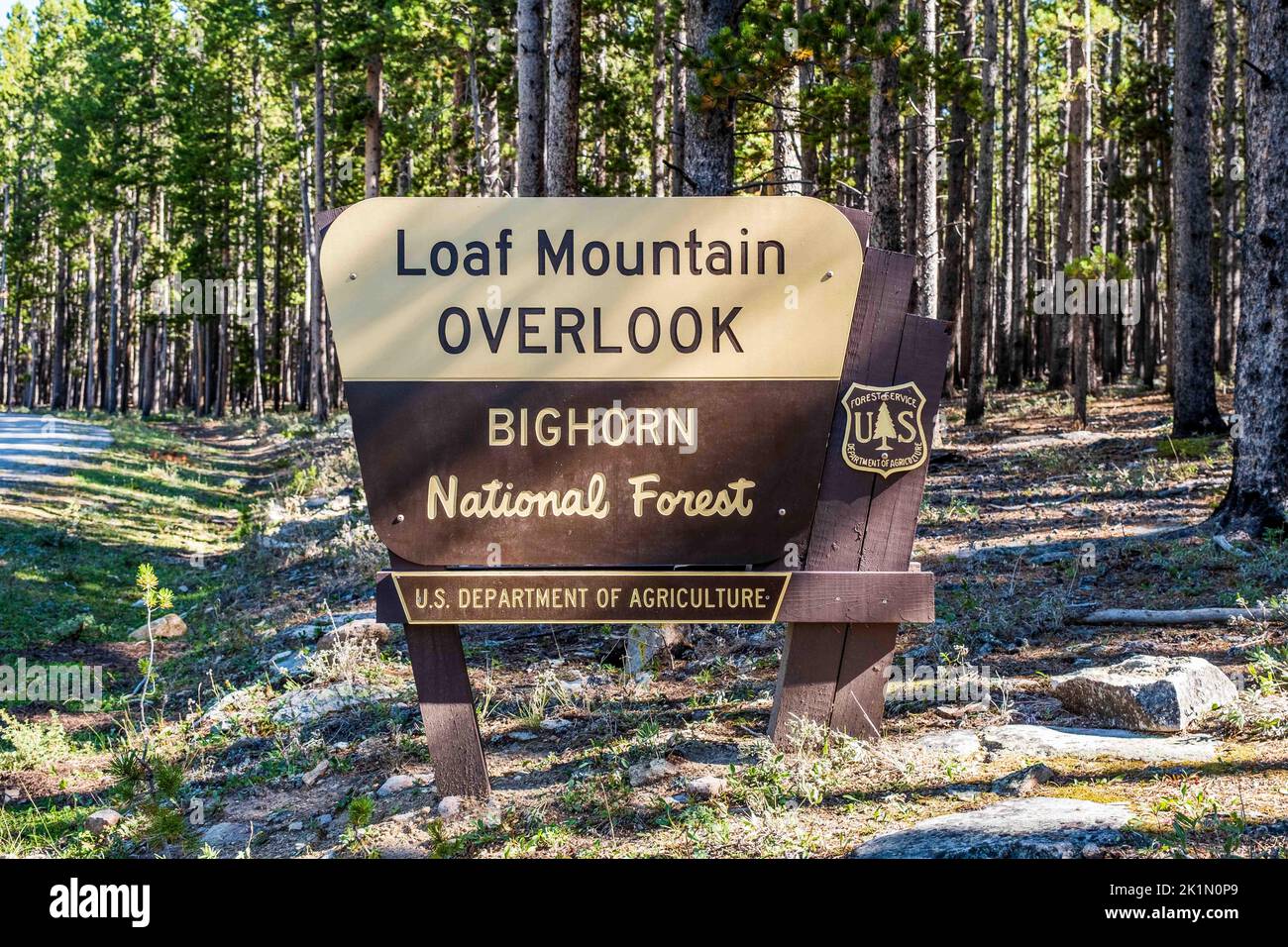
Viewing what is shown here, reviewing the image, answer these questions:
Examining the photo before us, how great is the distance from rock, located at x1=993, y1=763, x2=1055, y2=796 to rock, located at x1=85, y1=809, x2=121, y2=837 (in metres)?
4.19

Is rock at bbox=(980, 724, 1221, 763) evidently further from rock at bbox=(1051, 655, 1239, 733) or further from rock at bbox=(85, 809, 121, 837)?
rock at bbox=(85, 809, 121, 837)

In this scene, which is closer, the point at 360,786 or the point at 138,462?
the point at 360,786

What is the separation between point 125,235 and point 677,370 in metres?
52.1

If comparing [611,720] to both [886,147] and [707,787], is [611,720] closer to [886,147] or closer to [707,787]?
[707,787]

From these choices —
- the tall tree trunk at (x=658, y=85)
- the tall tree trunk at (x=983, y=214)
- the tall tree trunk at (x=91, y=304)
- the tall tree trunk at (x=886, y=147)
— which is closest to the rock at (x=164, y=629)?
the tall tree trunk at (x=886, y=147)

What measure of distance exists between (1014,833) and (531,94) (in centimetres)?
971

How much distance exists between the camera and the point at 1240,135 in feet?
122

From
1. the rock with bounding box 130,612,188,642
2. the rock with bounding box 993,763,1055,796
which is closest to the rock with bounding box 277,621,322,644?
the rock with bounding box 130,612,188,642

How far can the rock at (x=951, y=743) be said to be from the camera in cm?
511

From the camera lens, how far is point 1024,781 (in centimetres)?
456

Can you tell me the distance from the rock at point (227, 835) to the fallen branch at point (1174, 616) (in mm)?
5245

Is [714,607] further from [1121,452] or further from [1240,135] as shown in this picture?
[1240,135]

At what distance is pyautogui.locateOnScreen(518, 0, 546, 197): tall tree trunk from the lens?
1146 cm
